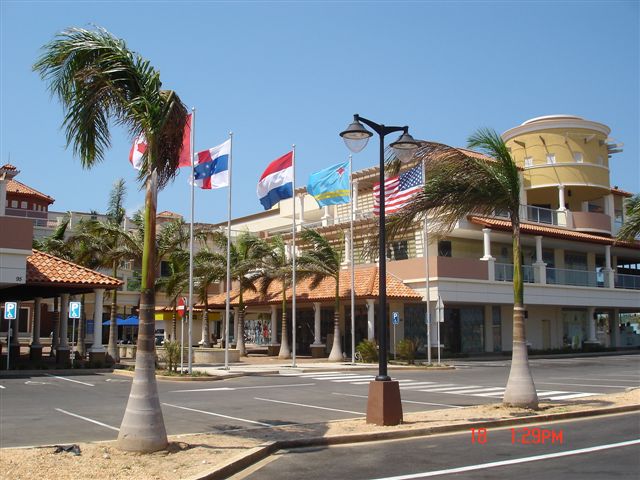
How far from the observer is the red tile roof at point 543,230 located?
1513 inches

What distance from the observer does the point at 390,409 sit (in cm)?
1220

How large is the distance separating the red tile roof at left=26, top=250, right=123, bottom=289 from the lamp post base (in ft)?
58.0

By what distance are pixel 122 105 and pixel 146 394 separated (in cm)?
477

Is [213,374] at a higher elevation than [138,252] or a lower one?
lower

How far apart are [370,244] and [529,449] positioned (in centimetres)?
672

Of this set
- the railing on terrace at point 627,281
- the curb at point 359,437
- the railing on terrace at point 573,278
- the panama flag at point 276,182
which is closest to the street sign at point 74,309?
the panama flag at point 276,182

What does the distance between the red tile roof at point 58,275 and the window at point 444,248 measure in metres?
19.8

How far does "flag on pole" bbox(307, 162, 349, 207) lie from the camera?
100 feet

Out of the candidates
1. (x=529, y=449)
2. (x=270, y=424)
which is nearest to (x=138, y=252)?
(x=270, y=424)

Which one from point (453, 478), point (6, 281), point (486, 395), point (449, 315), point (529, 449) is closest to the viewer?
point (453, 478)

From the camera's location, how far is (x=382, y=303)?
12.9 metres

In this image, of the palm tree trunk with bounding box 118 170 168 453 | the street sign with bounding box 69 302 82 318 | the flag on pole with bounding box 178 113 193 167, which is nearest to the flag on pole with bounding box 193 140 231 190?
the flag on pole with bounding box 178 113 193 167

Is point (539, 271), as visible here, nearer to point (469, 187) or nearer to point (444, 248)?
point (444, 248)

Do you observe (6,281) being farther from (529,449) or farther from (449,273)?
(449,273)
